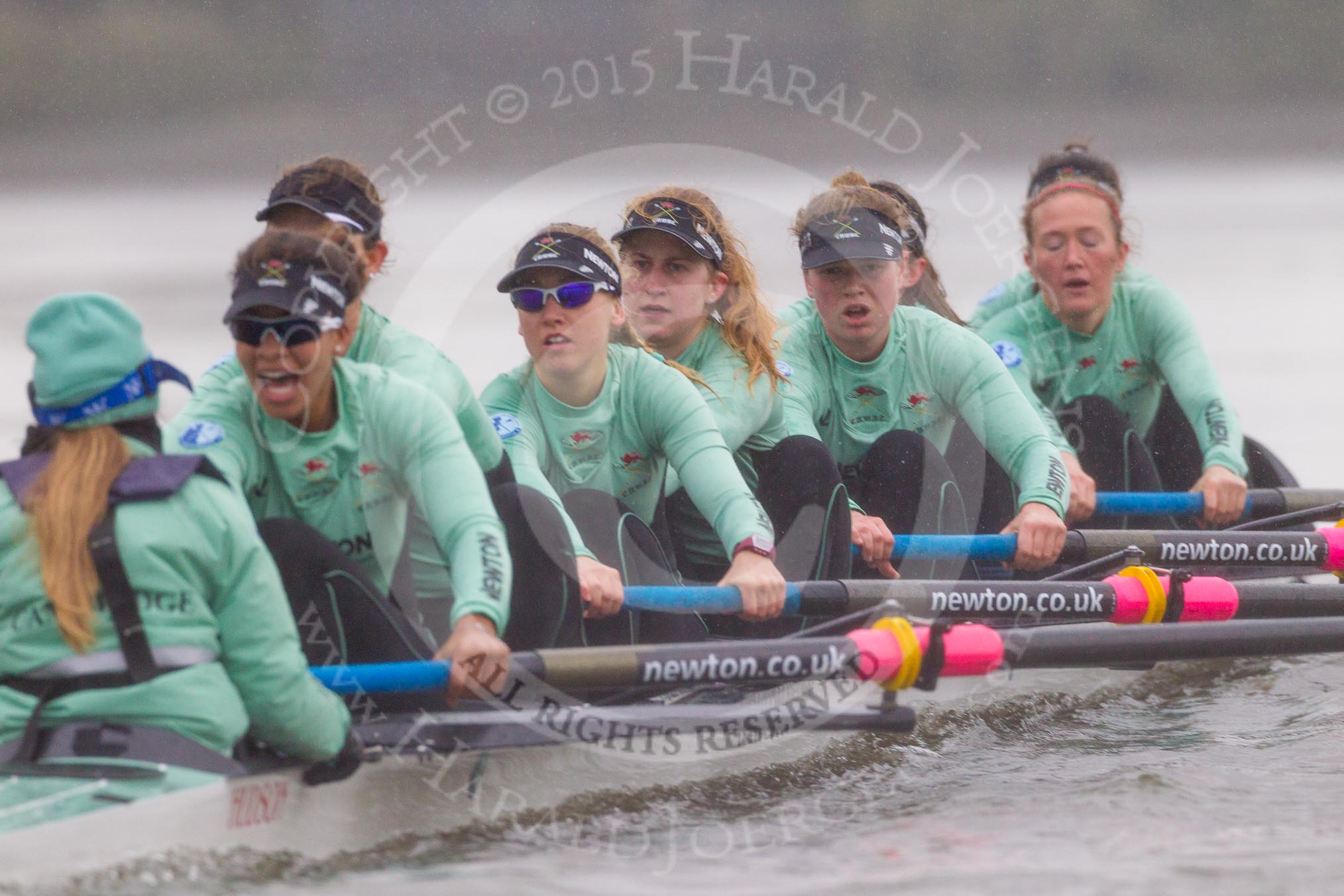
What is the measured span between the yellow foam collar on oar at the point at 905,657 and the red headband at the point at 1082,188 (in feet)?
8.04

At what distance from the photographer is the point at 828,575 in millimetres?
3980

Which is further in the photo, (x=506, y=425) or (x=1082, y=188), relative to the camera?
(x=1082, y=188)

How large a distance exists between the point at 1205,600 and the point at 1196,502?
3.78 ft

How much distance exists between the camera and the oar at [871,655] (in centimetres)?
296

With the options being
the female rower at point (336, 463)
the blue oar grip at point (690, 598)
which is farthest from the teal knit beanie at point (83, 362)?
the blue oar grip at point (690, 598)

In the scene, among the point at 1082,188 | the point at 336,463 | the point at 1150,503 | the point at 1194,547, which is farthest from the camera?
the point at 1082,188

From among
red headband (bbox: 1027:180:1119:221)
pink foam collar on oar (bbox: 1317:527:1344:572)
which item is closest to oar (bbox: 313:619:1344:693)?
pink foam collar on oar (bbox: 1317:527:1344:572)

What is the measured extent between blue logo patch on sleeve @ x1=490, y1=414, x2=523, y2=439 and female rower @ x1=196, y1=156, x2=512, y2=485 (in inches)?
8.0

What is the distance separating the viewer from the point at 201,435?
9.53 feet

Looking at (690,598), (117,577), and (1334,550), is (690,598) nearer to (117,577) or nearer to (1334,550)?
(117,577)

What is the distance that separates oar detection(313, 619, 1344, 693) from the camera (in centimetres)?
296

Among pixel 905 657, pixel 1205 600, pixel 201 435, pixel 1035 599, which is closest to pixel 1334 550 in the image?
pixel 1205 600

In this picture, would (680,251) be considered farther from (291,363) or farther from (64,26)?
(64,26)

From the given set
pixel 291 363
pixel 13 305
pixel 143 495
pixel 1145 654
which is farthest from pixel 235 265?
pixel 13 305
